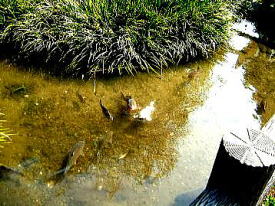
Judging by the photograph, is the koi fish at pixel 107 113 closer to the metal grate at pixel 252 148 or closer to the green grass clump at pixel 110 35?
the green grass clump at pixel 110 35

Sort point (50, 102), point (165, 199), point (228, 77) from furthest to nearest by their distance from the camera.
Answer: point (228, 77), point (50, 102), point (165, 199)

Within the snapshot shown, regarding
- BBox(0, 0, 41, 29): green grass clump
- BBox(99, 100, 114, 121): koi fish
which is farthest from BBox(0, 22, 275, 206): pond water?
BBox(0, 0, 41, 29): green grass clump

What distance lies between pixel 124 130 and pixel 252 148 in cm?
197

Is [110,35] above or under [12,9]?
above

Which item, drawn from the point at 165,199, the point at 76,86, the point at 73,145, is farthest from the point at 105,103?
the point at 165,199

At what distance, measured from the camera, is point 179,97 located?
501cm

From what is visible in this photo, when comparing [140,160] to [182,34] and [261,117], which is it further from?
[182,34]

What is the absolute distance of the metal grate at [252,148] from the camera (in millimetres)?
2666

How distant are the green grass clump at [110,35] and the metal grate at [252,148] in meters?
2.52

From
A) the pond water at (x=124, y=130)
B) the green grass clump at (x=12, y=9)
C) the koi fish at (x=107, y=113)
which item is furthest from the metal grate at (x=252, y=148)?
the green grass clump at (x=12, y=9)

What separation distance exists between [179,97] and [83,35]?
5.33 feet

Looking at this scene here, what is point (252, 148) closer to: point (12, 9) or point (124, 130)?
point (124, 130)

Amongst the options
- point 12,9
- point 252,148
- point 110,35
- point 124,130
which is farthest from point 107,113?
point 12,9

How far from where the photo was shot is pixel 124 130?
4430 millimetres
